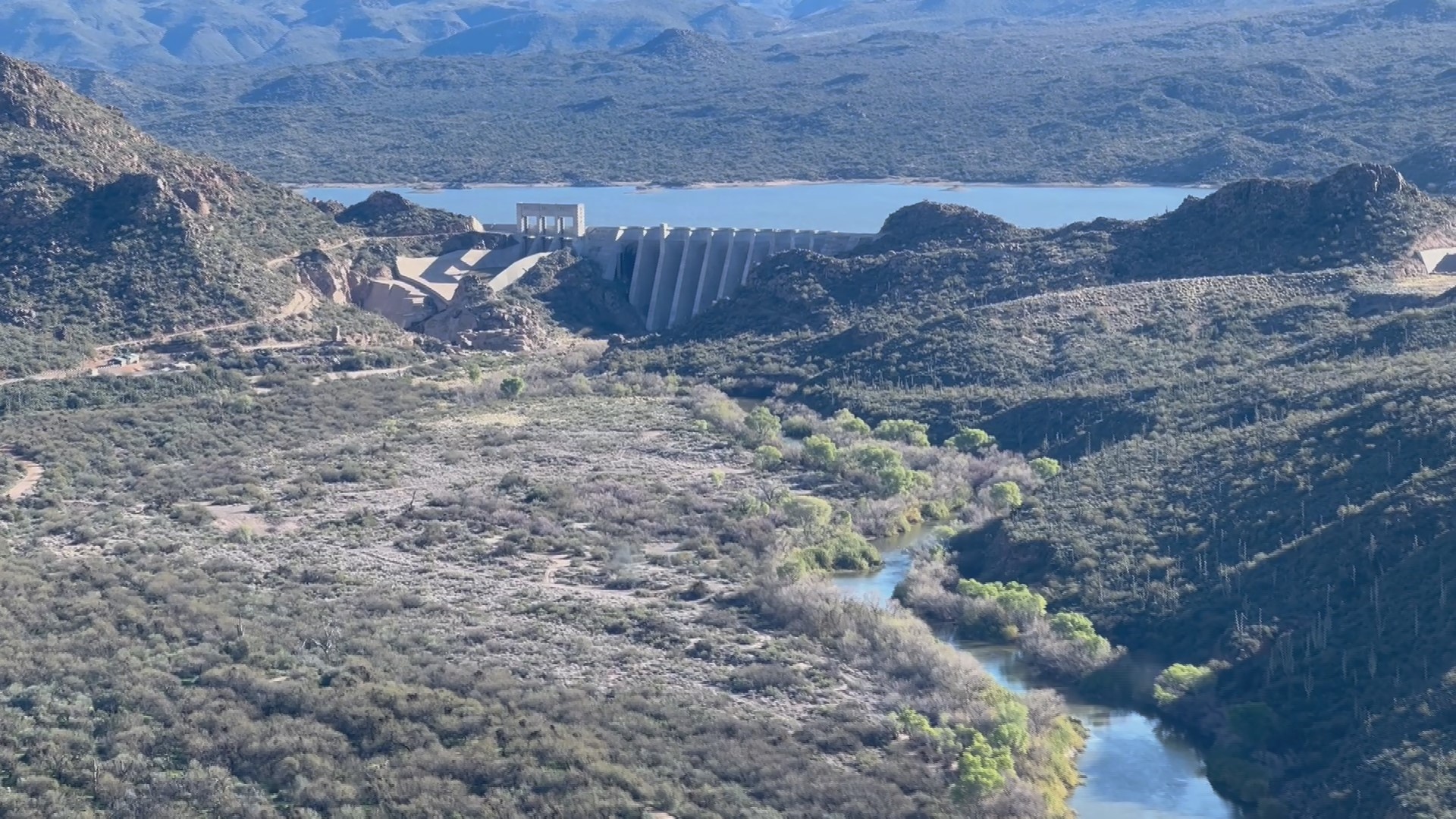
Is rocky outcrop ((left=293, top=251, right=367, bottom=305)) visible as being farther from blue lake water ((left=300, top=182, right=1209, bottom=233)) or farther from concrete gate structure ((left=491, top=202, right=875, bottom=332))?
blue lake water ((left=300, top=182, right=1209, bottom=233))

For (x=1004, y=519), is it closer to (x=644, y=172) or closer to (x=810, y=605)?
(x=810, y=605)

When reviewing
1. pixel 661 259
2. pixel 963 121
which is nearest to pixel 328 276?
pixel 661 259

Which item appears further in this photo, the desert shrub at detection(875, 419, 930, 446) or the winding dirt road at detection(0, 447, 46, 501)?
the desert shrub at detection(875, 419, 930, 446)

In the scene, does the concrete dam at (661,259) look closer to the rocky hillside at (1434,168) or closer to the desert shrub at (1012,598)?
the desert shrub at (1012,598)

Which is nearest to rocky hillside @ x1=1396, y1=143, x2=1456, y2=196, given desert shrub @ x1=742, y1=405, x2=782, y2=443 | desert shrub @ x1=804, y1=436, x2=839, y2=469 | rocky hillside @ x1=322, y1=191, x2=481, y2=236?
rocky hillside @ x1=322, y1=191, x2=481, y2=236

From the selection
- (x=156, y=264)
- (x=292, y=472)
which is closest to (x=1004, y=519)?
(x=292, y=472)
